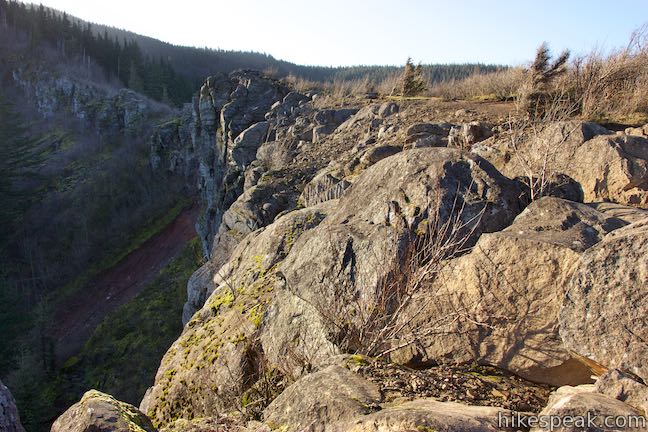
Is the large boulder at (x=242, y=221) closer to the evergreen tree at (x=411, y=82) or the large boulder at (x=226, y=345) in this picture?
the large boulder at (x=226, y=345)

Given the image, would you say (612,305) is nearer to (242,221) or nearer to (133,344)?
(242,221)

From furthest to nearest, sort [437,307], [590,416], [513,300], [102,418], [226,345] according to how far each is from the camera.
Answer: [226,345] → [437,307] → [102,418] → [513,300] → [590,416]

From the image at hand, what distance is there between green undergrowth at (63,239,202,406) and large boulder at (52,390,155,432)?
13.7 meters

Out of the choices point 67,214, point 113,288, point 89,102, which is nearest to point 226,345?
point 113,288

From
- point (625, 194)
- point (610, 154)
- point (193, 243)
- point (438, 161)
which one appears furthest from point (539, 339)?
point (193, 243)

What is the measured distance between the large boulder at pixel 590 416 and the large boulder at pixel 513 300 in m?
0.85

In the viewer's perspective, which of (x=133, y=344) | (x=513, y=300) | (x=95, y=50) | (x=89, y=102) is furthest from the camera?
(x=95, y=50)

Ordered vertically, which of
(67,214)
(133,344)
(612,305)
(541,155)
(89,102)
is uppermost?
(541,155)

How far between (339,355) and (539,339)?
1544mm

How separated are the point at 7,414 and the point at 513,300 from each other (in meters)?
4.68

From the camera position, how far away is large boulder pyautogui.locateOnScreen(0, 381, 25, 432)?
3.63 meters

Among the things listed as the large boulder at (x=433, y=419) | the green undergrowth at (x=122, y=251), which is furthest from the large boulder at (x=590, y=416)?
the green undergrowth at (x=122, y=251)

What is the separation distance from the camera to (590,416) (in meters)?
1.88

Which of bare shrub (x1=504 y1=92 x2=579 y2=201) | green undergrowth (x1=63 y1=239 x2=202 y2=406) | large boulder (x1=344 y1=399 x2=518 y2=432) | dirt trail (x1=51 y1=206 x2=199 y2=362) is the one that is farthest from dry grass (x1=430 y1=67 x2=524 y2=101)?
dirt trail (x1=51 y1=206 x2=199 y2=362)
